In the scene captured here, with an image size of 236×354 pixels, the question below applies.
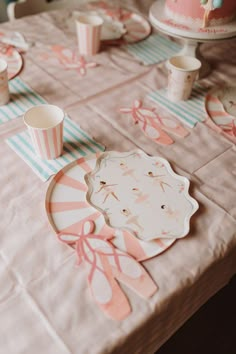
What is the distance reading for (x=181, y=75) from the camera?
917 mm

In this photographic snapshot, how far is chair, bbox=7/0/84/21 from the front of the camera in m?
1.33

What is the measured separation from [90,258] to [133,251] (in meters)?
0.07

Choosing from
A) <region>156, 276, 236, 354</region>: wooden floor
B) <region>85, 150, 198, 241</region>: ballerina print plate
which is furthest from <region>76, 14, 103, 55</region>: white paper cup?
<region>156, 276, 236, 354</region>: wooden floor

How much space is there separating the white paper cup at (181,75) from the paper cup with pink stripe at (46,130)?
0.32 metres

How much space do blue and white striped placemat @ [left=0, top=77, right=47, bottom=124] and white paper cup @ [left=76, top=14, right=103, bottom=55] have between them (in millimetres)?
239

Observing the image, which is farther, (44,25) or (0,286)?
(44,25)

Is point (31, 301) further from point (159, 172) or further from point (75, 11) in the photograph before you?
point (75, 11)

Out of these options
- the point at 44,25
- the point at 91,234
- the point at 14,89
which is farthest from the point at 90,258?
the point at 44,25

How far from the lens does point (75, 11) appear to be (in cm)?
133

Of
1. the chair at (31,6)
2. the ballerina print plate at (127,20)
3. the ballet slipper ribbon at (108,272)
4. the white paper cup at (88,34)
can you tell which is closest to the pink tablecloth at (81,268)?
the ballet slipper ribbon at (108,272)

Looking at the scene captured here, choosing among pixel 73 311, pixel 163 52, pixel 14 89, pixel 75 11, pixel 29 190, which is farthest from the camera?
pixel 75 11

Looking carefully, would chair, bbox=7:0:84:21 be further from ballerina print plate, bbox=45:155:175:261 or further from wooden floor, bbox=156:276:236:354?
wooden floor, bbox=156:276:236:354

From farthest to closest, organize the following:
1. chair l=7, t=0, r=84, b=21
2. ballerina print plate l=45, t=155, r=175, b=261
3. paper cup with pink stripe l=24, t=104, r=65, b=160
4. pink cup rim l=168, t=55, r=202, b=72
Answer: chair l=7, t=0, r=84, b=21 < pink cup rim l=168, t=55, r=202, b=72 < paper cup with pink stripe l=24, t=104, r=65, b=160 < ballerina print plate l=45, t=155, r=175, b=261

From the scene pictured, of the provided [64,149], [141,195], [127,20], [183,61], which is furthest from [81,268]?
[127,20]
